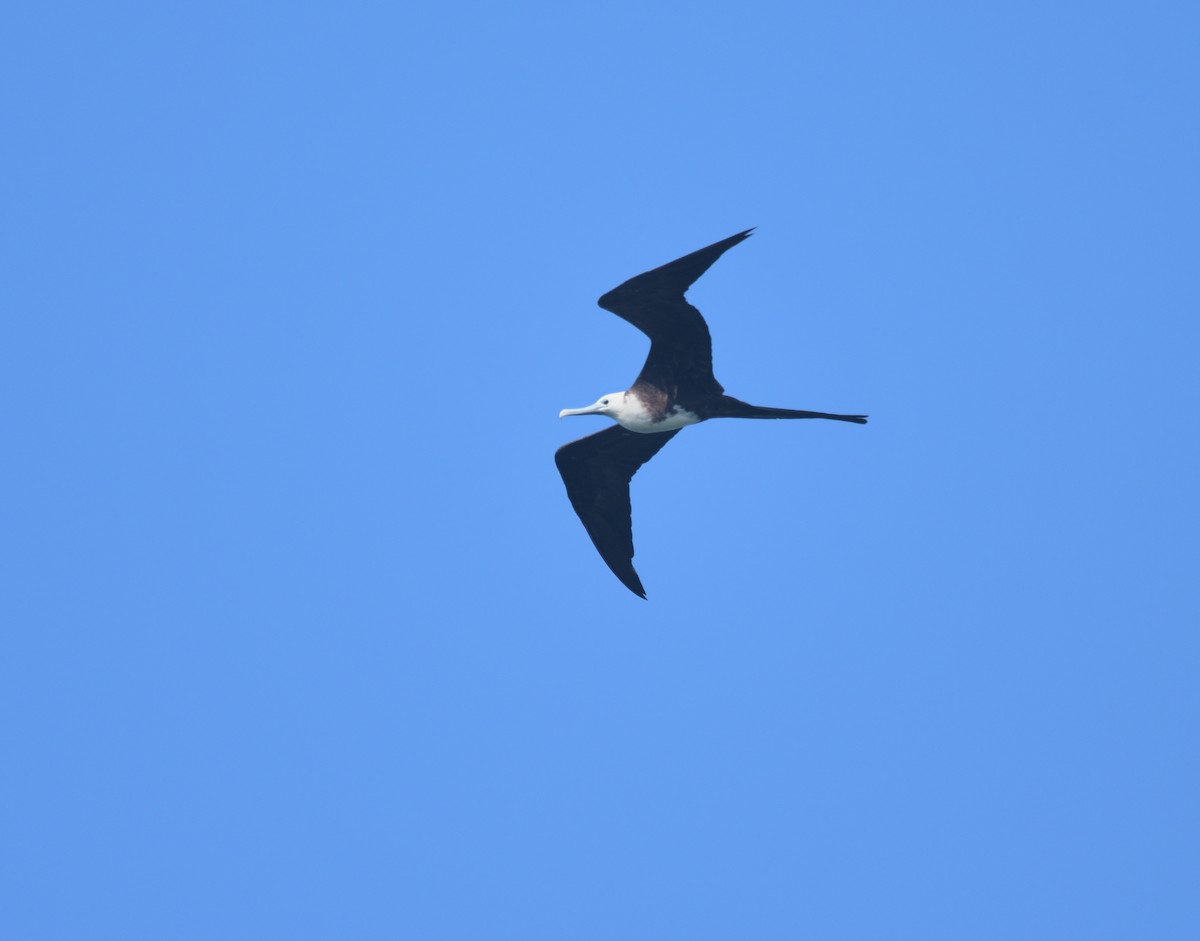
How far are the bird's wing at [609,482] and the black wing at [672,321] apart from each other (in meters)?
0.91

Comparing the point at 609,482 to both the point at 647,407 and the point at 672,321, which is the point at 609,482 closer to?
the point at 647,407

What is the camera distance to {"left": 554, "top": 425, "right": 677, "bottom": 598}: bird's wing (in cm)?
1254

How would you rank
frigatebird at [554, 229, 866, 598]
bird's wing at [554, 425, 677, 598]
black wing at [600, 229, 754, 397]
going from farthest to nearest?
bird's wing at [554, 425, 677, 598] → frigatebird at [554, 229, 866, 598] → black wing at [600, 229, 754, 397]

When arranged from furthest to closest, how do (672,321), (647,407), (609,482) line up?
(609,482)
(647,407)
(672,321)

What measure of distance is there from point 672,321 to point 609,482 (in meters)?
1.99

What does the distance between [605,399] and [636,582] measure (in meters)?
1.68

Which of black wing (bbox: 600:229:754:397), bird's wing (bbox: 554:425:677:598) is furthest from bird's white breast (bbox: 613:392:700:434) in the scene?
bird's wing (bbox: 554:425:677:598)

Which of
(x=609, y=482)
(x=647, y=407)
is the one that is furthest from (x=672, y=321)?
(x=609, y=482)

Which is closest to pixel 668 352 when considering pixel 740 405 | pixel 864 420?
pixel 740 405

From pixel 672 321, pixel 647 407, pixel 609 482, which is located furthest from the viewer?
pixel 609 482

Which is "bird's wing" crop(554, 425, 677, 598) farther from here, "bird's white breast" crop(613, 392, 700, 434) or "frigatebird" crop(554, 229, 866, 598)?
"bird's white breast" crop(613, 392, 700, 434)

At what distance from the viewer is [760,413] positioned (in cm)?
1134

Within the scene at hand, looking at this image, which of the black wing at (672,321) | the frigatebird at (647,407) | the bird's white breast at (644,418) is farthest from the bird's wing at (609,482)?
the black wing at (672,321)

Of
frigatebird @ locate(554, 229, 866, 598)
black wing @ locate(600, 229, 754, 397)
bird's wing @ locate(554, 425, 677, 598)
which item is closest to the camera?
black wing @ locate(600, 229, 754, 397)
